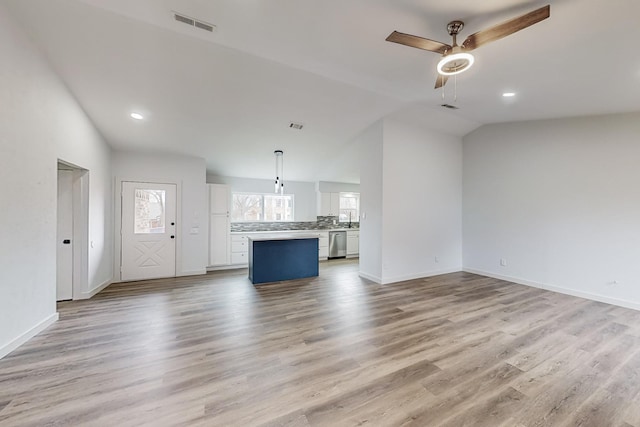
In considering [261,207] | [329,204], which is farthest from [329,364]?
[329,204]

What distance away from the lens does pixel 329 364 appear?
90.6 inches

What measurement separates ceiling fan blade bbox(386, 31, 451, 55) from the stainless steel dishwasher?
5.64 m

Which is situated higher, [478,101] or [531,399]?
[478,101]

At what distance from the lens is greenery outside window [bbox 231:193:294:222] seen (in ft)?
23.4

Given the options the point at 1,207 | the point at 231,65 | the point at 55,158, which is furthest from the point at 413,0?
the point at 55,158

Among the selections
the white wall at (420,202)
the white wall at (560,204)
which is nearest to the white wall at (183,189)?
the white wall at (420,202)

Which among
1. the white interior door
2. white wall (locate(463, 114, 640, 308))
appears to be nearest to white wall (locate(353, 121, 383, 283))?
white wall (locate(463, 114, 640, 308))

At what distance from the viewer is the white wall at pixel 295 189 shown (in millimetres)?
7043

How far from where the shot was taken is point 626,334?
2910mm

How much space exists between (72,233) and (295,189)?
5.05 meters

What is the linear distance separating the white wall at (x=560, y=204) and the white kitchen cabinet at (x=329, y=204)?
3.65m

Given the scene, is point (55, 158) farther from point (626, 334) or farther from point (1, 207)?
point (626, 334)

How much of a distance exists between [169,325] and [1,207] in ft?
6.48

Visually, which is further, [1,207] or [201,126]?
[201,126]
